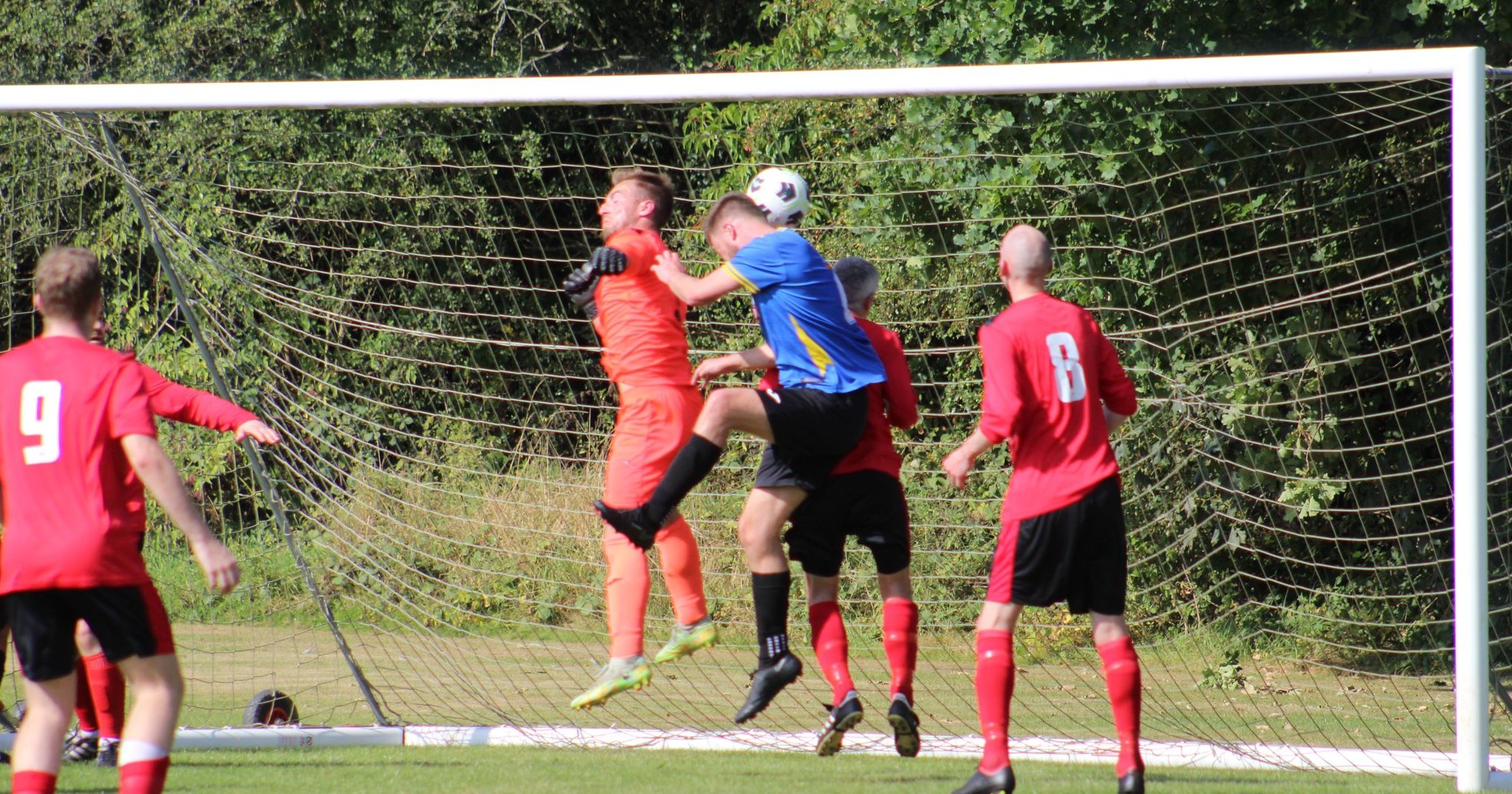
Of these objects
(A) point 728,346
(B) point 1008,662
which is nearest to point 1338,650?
(A) point 728,346

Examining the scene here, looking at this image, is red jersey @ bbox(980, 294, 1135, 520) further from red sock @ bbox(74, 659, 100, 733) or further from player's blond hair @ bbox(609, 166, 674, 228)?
red sock @ bbox(74, 659, 100, 733)

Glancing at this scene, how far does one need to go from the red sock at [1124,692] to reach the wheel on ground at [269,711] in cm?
412

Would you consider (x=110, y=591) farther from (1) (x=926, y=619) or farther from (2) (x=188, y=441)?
(2) (x=188, y=441)

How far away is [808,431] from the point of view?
5285mm

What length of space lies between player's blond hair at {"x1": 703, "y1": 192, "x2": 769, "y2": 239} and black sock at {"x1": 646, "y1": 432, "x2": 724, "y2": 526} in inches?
35.7

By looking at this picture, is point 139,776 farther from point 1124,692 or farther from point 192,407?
point 1124,692

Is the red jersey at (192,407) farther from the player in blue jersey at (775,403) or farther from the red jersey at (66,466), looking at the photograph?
the player in blue jersey at (775,403)

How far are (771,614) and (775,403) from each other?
0.85 m

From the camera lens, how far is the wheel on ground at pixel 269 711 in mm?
7094

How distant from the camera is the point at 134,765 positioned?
159 inches

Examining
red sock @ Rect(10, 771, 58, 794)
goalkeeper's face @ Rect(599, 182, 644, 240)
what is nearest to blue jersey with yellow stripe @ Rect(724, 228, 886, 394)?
goalkeeper's face @ Rect(599, 182, 644, 240)

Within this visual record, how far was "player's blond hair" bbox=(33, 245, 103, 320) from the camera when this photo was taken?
420 cm

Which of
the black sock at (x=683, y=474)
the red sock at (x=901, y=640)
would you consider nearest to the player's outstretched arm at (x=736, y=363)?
the black sock at (x=683, y=474)

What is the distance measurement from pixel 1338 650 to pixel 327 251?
7350mm
